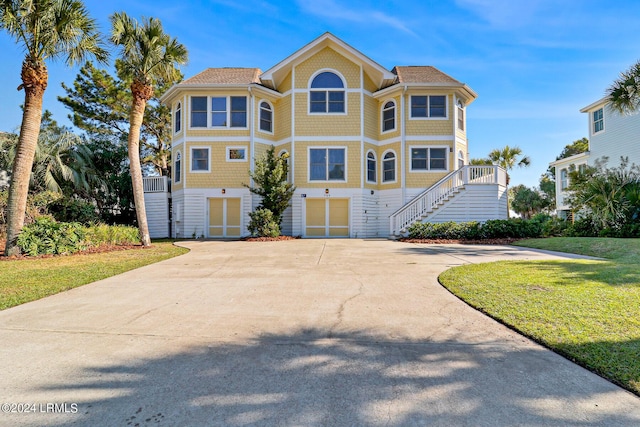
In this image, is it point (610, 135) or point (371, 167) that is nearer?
point (371, 167)

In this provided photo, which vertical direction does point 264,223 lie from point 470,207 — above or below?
below

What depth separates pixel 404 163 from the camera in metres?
18.5

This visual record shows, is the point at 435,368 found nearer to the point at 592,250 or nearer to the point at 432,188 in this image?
the point at 592,250

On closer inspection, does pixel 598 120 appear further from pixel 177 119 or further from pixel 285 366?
pixel 285 366

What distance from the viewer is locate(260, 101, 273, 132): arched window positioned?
1941 cm

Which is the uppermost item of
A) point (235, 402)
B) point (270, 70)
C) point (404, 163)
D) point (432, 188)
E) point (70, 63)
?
point (270, 70)

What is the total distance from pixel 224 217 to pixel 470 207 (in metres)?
13.1

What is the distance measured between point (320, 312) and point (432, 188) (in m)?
13.8

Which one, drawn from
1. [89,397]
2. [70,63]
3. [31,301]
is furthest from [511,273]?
[70,63]

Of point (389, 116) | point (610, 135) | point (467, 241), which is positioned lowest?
point (467, 241)

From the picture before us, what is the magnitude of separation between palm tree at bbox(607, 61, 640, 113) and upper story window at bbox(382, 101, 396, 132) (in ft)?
31.0

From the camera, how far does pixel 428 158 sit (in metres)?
18.7

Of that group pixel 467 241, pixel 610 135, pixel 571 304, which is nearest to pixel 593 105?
pixel 610 135

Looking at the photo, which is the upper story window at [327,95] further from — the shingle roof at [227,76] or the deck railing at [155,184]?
the deck railing at [155,184]
